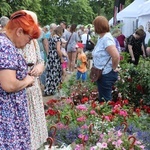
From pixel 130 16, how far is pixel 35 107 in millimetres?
11531

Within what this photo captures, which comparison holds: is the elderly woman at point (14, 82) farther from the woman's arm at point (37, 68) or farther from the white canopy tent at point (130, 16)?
the white canopy tent at point (130, 16)

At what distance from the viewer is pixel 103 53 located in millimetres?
4855

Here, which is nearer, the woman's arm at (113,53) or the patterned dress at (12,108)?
the patterned dress at (12,108)

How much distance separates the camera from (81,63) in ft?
31.2

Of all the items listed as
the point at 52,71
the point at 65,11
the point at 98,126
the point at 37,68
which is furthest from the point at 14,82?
the point at 65,11

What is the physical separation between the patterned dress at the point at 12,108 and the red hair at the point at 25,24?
0.60ft

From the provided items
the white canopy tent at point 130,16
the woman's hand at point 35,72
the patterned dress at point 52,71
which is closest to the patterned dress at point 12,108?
A: the woman's hand at point 35,72

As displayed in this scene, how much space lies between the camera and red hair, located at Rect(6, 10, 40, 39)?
2732mm

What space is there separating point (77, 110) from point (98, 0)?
62.4 m

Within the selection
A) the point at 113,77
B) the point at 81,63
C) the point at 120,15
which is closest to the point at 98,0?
the point at 120,15

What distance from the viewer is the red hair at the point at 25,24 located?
2.73m

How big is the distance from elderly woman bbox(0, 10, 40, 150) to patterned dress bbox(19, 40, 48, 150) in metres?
0.67

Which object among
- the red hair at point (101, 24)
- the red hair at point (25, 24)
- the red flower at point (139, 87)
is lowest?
the red flower at point (139, 87)

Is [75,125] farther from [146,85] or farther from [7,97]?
[146,85]
